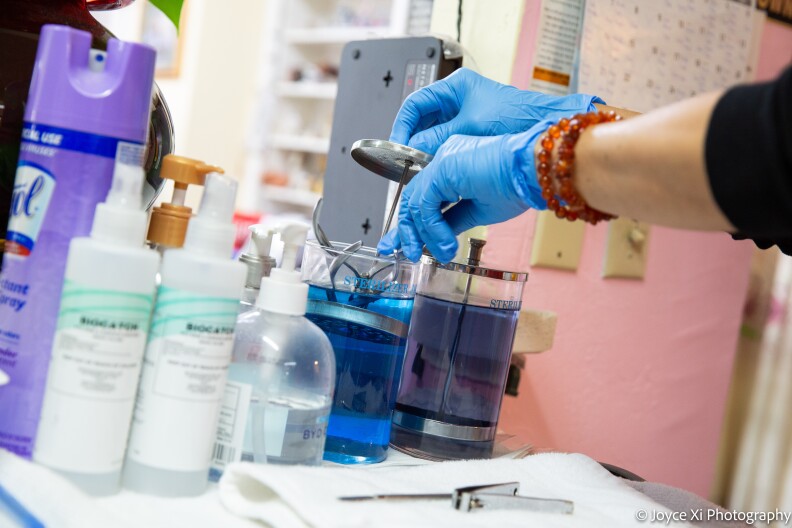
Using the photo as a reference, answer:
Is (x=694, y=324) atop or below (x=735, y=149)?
below

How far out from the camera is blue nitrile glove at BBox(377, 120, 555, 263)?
2.26 ft

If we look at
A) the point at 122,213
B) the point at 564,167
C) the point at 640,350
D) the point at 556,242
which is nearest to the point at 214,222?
the point at 122,213

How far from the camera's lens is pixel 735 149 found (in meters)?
0.48

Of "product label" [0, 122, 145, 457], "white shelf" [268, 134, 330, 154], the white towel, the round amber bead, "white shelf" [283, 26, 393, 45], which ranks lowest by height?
the white towel

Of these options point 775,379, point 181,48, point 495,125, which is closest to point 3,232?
point 495,125

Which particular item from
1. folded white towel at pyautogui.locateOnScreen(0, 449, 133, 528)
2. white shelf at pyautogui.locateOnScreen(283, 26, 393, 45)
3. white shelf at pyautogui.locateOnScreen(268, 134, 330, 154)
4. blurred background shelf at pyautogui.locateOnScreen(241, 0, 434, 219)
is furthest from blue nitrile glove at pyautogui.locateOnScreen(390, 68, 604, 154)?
blurred background shelf at pyautogui.locateOnScreen(241, 0, 434, 219)

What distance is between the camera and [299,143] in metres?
3.58

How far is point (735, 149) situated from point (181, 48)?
3.74 meters

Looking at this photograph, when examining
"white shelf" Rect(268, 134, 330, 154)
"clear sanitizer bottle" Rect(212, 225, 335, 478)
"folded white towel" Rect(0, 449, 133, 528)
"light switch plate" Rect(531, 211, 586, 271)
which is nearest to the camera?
"folded white towel" Rect(0, 449, 133, 528)

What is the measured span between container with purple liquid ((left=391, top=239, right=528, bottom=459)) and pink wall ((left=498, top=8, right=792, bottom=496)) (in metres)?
0.47

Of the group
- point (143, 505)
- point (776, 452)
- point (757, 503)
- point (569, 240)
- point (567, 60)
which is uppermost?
point (567, 60)

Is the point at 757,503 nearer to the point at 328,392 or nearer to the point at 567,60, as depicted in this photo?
the point at 567,60

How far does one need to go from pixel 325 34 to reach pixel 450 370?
2.99 meters

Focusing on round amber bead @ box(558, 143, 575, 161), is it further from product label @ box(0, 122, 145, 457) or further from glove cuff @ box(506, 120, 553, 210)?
product label @ box(0, 122, 145, 457)
